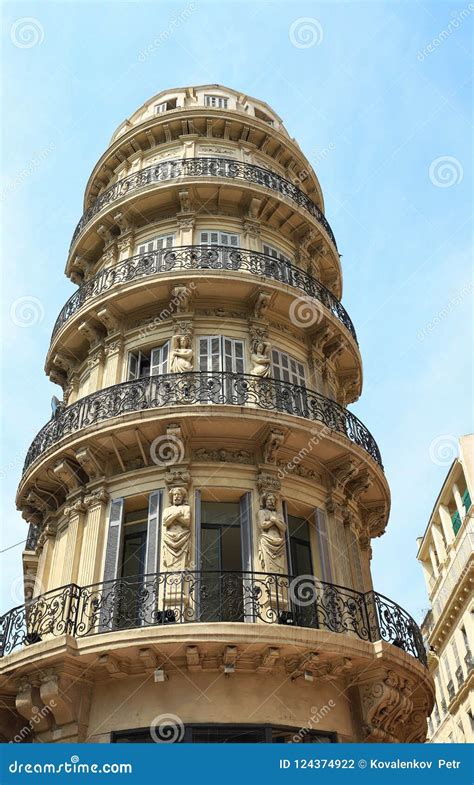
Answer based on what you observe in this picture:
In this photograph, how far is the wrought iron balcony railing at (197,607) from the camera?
11.6 m

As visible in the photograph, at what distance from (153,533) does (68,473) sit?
8.40ft

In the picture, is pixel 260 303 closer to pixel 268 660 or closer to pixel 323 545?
pixel 323 545

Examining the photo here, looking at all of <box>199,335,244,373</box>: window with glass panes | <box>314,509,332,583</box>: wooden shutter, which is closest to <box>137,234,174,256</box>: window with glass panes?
<box>199,335,244,373</box>: window with glass panes

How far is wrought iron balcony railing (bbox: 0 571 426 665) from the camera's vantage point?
1159cm

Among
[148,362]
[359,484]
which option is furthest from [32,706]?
[359,484]

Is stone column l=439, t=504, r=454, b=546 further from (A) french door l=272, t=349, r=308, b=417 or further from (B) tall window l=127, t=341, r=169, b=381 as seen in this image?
(B) tall window l=127, t=341, r=169, b=381

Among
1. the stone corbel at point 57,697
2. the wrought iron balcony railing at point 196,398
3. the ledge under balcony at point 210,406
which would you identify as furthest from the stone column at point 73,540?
the stone corbel at point 57,697

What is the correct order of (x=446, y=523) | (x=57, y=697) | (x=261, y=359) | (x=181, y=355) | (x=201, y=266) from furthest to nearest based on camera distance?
(x=446, y=523)
(x=201, y=266)
(x=261, y=359)
(x=181, y=355)
(x=57, y=697)

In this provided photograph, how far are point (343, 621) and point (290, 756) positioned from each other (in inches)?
115

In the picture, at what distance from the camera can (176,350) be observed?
49.6ft

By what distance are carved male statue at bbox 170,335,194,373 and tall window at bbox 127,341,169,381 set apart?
40cm

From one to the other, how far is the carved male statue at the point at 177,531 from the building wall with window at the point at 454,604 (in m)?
22.3

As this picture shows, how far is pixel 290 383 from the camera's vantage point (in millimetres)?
14477

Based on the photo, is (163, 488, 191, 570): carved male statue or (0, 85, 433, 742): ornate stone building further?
(163, 488, 191, 570): carved male statue
